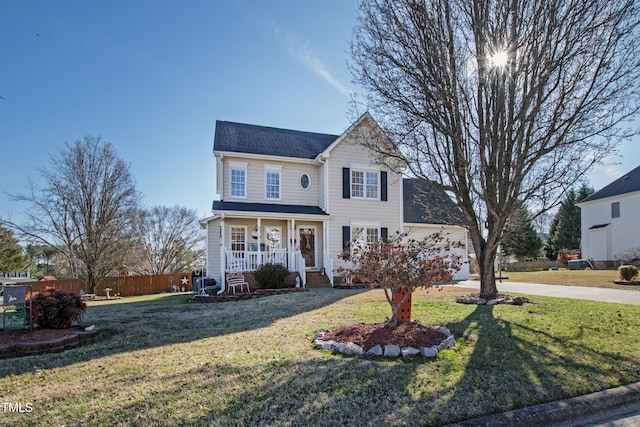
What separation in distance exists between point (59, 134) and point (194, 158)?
8367 mm

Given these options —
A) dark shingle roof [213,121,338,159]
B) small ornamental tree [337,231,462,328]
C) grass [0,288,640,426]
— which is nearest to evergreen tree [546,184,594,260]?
dark shingle roof [213,121,338,159]

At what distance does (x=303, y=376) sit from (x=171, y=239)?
31.7 meters

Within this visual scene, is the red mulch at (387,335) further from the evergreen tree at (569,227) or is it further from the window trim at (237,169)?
the evergreen tree at (569,227)

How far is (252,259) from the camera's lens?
15.4 metres

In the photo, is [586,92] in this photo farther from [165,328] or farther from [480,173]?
[165,328]

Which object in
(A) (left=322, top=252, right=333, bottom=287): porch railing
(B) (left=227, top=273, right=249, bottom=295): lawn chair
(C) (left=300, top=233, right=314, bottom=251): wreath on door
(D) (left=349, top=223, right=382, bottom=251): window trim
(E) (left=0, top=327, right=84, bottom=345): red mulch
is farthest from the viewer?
(D) (left=349, top=223, right=382, bottom=251): window trim

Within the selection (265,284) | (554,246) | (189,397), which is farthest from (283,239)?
(554,246)

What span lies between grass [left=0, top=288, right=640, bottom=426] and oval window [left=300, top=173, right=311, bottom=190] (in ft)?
37.6

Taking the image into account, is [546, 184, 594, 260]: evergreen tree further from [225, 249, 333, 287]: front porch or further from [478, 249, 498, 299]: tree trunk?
[478, 249, 498, 299]: tree trunk

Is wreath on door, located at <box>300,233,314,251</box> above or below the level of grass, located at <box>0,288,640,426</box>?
above

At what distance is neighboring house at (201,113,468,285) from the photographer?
1628 centimetres

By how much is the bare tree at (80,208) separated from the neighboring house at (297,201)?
8.76 metres

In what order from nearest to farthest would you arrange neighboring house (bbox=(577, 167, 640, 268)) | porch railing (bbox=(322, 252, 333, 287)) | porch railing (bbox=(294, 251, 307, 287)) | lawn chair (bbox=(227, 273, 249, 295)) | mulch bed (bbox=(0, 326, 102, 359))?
1. mulch bed (bbox=(0, 326, 102, 359))
2. lawn chair (bbox=(227, 273, 249, 295))
3. porch railing (bbox=(294, 251, 307, 287))
4. porch railing (bbox=(322, 252, 333, 287))
5. neighboring house (bbox=(577, 167, 640, 268))

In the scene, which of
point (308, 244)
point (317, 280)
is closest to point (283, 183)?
point (308, 244)
